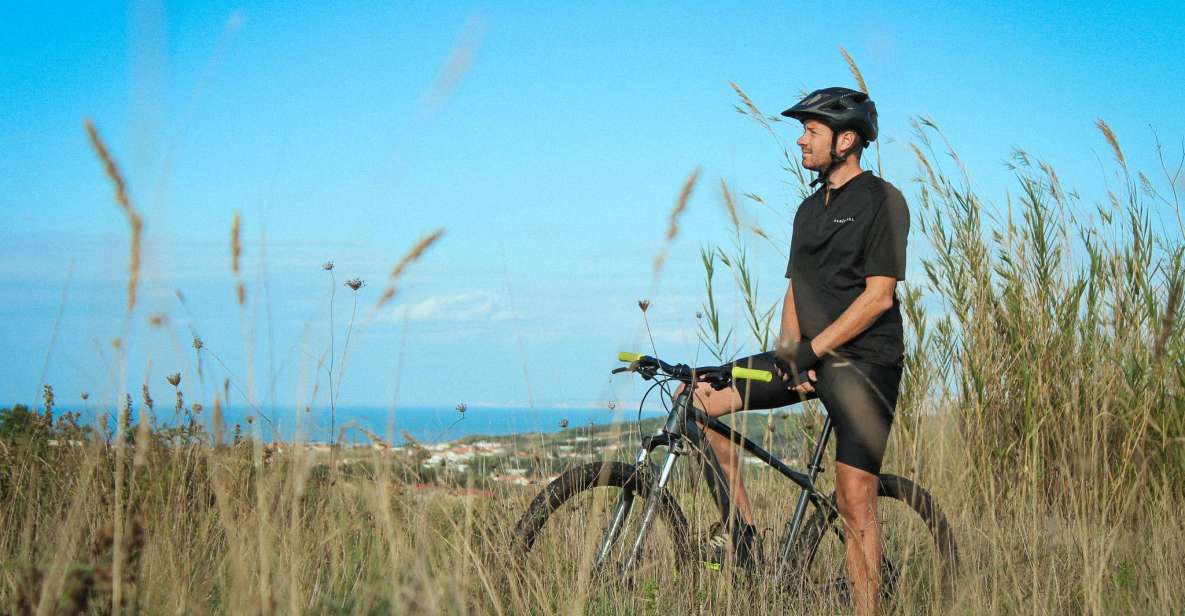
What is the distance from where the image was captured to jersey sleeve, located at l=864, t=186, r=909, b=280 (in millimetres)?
3213

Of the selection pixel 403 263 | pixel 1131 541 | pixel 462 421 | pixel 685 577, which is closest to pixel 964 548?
pixel 1131 541

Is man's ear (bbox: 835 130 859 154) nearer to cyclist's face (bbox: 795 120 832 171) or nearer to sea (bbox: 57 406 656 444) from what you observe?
cyclist's face (bbox: 795 120 832 171)

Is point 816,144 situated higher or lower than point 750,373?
higher

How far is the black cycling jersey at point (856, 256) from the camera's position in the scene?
3244mm

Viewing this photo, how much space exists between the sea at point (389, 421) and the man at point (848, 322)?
613 mm

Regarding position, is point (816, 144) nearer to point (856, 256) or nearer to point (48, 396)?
point (856, 256)

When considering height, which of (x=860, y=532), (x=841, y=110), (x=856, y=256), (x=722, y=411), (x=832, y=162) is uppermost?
(x=841, y=110)

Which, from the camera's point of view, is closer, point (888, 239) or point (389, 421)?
point (389, 421)

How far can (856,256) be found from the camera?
3.33 m

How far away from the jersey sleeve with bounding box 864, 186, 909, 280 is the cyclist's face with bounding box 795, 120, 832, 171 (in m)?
0.31

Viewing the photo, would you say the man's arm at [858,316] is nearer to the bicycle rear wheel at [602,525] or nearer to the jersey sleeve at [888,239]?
the jersey sleeve at [888,239]

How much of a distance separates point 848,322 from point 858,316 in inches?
1.6

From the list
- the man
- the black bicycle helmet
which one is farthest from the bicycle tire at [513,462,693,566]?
the black bicycle helmet

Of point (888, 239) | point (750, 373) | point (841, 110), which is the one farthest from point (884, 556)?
point (841, 110)
